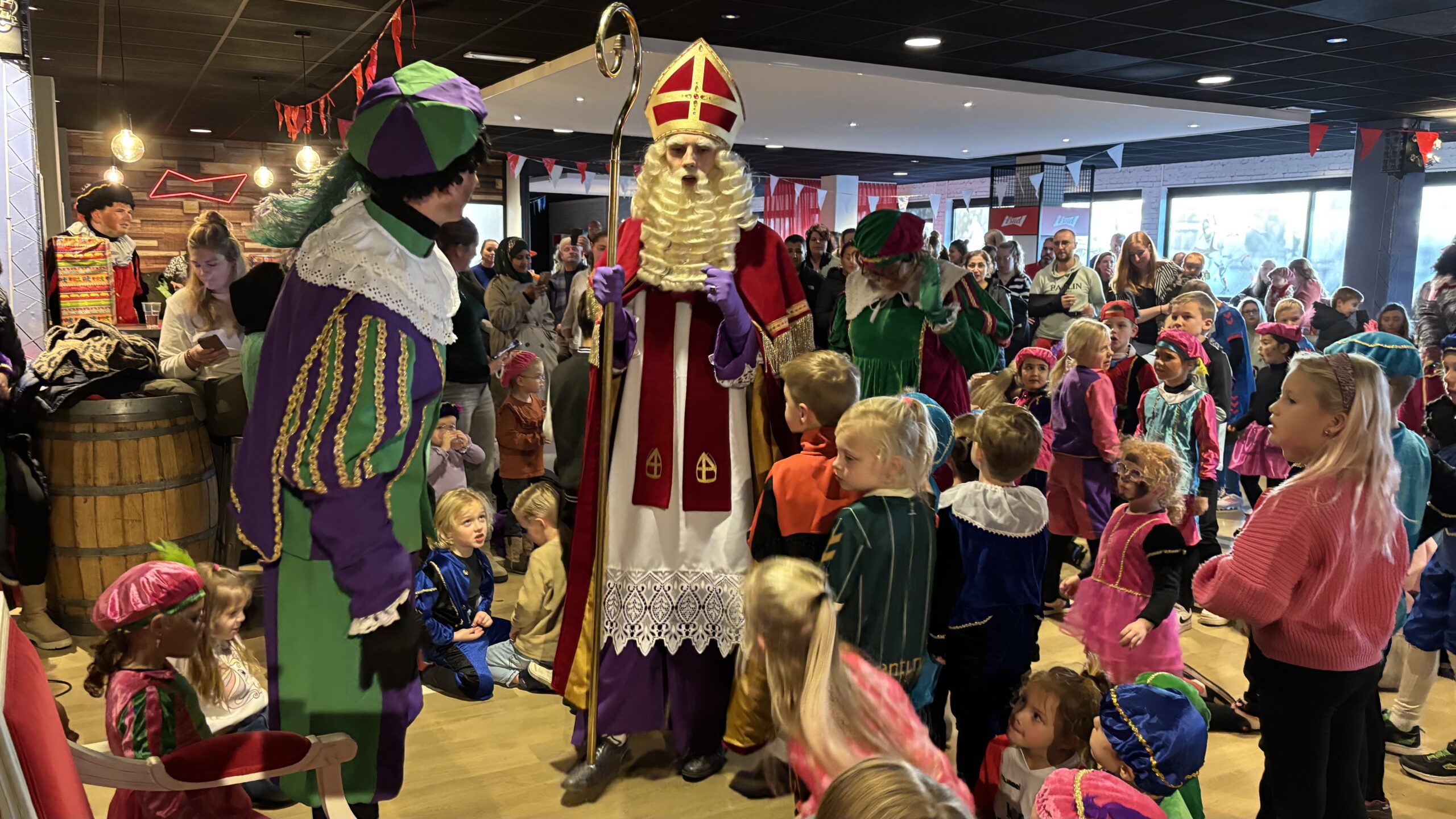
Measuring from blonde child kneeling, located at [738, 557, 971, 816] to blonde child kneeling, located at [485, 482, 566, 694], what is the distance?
85.4 inches

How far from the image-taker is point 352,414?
185cm

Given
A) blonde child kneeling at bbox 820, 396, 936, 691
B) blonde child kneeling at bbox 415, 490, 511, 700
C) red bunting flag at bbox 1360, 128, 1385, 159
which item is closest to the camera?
blonde child kneeling at bbox 820, 396, 936, 691

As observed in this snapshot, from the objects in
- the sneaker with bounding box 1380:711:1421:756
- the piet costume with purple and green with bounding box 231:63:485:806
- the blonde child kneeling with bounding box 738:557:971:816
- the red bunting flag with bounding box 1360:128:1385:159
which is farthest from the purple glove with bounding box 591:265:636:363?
the red bunting flag with bounding box 1360:128:1385:159

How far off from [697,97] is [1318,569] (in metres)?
Answer: 1.86

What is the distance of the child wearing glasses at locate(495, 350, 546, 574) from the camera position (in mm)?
5016

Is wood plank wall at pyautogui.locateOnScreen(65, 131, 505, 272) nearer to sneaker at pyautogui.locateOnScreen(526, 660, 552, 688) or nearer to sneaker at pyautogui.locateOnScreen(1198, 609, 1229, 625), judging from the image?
sneaker at pyautogui.locateOnScreen(526, 660, 552, 688)

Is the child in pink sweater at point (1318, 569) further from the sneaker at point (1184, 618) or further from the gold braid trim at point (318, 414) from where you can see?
the sneaker at point (1184, 618)

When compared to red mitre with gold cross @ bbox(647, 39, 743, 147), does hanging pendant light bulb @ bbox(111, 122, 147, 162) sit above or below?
above

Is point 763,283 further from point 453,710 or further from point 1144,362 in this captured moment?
point 1144,362

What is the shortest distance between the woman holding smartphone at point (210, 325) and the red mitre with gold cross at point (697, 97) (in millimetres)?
2084

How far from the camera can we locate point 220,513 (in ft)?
14.1

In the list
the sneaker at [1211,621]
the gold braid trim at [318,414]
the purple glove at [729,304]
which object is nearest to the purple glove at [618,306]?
the purple glove at [729,304]

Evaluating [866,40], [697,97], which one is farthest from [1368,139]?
[697,97]

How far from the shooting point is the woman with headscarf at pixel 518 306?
6195 millimetres
